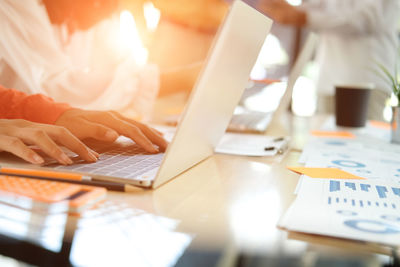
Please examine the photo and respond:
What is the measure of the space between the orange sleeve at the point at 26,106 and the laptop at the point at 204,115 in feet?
0.56

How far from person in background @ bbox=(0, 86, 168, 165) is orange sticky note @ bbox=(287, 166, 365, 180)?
24cm

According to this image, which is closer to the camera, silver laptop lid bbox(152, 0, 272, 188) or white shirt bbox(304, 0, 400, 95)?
silver laptop lid bbox(152, 0, 272, 188)

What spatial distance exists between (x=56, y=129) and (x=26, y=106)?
28cm

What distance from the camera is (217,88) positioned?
0.61 meters

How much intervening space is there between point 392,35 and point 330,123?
1131 millimetres

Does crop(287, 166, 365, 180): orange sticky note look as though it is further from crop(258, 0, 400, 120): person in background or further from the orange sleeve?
crop(258, 0, 400, 120): person in background

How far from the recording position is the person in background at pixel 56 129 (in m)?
0.58

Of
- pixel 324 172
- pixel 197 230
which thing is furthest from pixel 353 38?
pixel 197 230

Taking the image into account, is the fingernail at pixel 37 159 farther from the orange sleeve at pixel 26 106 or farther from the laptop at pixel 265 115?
the laptop at pixel 265 115

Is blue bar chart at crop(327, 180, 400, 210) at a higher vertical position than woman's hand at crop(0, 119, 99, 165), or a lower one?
lower

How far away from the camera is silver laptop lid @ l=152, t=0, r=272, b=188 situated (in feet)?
1.70

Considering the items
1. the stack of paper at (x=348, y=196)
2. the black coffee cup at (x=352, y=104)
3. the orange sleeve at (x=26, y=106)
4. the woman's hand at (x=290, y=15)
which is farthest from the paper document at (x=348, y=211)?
the woman's hand at (x=290, y=15)

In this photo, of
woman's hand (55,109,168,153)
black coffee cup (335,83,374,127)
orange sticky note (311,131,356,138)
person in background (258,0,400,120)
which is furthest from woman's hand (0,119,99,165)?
person in background (258,0,400,120)

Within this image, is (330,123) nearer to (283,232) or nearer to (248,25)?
(248,25)
